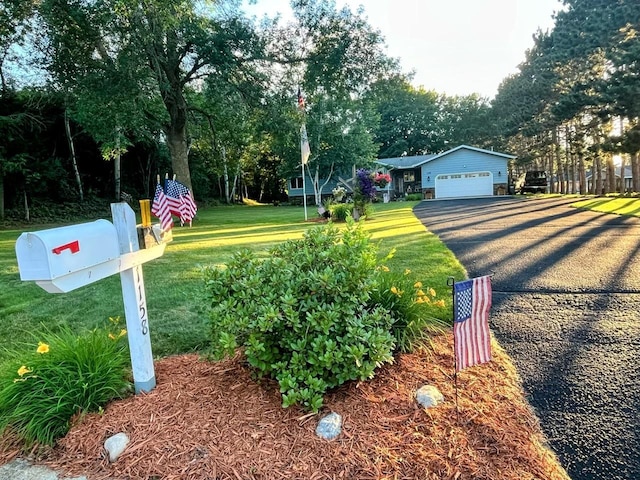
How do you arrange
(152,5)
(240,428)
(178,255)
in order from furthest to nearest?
1. (152,5)
2. (178,255)
3. (240,428)

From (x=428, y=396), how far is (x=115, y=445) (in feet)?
5.60

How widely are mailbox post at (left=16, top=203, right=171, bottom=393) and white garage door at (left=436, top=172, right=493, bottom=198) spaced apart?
31029 mm

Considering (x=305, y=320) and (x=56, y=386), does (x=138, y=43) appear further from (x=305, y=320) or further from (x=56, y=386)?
(x=305, y=320)

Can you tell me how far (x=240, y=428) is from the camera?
2.07m

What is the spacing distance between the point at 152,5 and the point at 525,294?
418 inches

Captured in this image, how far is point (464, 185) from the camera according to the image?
102 ft

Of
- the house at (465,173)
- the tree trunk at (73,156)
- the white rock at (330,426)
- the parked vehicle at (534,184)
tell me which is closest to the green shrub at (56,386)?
the white rock at (330,426)

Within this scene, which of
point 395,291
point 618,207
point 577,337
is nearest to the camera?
point 395,291

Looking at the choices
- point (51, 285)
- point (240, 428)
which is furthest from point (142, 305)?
point (240, 428)

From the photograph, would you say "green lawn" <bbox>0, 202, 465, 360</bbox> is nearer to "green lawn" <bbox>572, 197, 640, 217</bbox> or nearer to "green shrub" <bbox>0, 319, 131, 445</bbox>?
"green shrub" <bbox>0, 319, 131, 445</bbox>

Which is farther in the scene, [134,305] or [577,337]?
[577,337]

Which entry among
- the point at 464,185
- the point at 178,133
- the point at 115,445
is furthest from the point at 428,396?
the point at 464,185

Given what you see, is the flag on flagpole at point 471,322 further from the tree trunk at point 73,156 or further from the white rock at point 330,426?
the tree trunk at point 73,156

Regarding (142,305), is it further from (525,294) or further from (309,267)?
(525,294)
